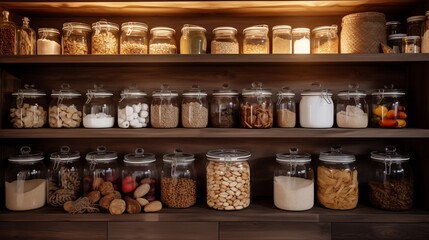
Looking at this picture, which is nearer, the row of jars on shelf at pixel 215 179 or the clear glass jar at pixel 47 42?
the row of jars on shelf at pixel 215 179

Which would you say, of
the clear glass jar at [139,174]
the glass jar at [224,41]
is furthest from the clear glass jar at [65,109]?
the glass jar at [224,41]

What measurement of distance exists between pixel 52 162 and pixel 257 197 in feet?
3.49

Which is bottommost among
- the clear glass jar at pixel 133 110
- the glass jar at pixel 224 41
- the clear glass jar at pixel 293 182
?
the clear glass jar at pixel 293 182

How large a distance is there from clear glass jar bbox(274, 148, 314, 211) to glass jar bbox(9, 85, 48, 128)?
118 centimetres

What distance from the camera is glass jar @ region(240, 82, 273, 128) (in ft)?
5.23

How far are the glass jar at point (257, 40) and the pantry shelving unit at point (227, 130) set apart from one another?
7 centimetres

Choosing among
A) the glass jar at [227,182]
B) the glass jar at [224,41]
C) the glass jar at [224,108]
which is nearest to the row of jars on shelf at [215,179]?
the glass jar at [227,182]

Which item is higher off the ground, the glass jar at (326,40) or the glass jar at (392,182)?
the glass jar at (326,40)

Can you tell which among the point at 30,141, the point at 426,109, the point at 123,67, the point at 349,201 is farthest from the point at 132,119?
the point at 426,109

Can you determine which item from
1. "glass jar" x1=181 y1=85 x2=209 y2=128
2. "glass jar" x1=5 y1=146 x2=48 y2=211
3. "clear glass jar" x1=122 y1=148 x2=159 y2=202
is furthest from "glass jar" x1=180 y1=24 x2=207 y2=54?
"glass jar" x1=5 y1=146 x2=48 y2=211

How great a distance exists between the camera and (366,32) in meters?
1.59

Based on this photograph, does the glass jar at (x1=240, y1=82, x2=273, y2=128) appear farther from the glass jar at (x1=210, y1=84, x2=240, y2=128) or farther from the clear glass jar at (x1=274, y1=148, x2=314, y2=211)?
the clear glass jar at (x1=274, y1=148, x2=314, y2=211)

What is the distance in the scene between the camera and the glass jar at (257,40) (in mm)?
1660

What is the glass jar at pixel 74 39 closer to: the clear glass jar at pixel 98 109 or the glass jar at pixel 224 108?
the clear glass jar at pixel 98 109
